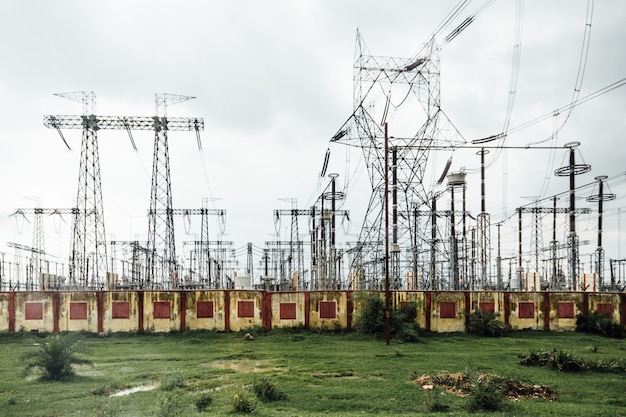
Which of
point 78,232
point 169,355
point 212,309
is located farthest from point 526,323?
point 78,232

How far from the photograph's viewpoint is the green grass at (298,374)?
1181cm

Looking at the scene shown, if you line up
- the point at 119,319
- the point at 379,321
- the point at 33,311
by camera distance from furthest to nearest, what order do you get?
the point at 119,319
the point at 33,311
the point at 379,321

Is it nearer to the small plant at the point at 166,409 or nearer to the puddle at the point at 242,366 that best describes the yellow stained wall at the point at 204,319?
the puddle at the point at 242,366

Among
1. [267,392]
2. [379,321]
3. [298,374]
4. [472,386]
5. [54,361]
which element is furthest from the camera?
[379,321]

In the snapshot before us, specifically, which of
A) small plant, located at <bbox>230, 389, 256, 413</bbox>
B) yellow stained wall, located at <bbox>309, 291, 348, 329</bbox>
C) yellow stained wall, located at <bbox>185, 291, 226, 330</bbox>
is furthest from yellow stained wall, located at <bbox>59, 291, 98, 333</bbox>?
small plant, located at <bbox>230, 389, 256, 413</bbox>

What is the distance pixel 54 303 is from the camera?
998 inches

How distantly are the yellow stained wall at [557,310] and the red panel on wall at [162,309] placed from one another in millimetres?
19549

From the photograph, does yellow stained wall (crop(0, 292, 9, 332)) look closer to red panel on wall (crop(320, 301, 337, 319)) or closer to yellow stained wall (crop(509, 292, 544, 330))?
red panel on wall (crop(320, 301, 337, 319))

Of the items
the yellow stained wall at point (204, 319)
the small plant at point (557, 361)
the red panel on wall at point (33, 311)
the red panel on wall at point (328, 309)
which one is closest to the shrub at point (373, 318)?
the red panel on wall at point (328, 309)

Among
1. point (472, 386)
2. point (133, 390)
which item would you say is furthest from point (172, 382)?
point (472, 386)

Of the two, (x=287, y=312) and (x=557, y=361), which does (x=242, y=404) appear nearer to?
(x=557, y=361)

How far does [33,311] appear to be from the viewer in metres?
25.3

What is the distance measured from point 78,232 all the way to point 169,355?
1833 centimetres

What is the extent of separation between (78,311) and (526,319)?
22.5 meters
